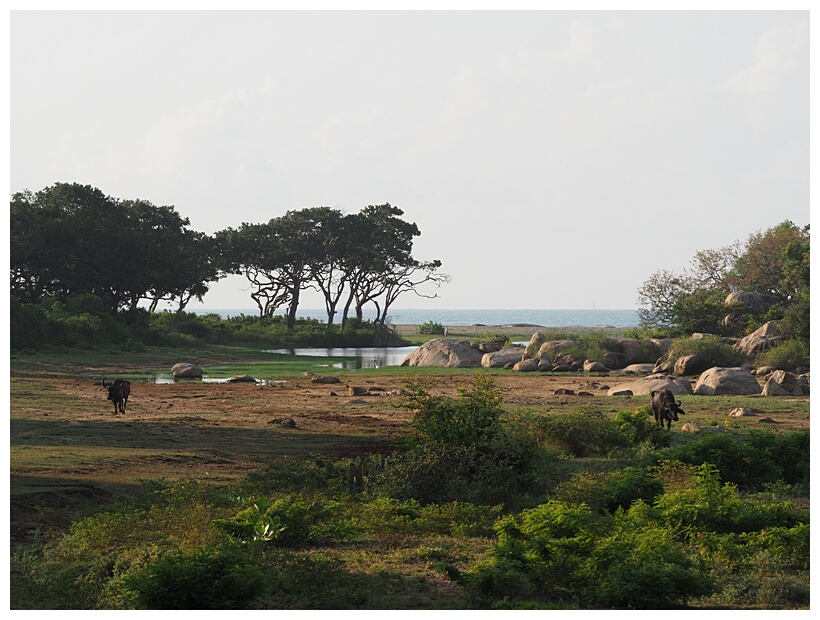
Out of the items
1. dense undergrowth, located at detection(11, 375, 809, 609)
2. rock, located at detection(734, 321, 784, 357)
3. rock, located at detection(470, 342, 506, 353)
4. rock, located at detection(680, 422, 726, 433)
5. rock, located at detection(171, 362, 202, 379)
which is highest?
rock, located at detection(734, 321, 784, 357)

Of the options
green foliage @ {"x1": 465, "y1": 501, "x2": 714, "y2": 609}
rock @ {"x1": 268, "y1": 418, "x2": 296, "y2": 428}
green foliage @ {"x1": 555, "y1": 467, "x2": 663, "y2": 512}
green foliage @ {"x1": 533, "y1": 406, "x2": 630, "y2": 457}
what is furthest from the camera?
rock @ {"x1": 268, "y1": 418, "x2": 296, "y2": 428}

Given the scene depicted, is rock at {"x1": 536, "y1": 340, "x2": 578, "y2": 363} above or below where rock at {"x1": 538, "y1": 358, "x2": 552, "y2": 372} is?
above

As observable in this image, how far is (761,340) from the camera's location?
33.4 m

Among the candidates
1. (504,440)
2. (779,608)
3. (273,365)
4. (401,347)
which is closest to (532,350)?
(273,365)

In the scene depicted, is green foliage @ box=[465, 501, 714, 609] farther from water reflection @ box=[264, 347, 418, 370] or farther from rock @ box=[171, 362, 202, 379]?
water reflection @ box=[264, 347, 418, 370]

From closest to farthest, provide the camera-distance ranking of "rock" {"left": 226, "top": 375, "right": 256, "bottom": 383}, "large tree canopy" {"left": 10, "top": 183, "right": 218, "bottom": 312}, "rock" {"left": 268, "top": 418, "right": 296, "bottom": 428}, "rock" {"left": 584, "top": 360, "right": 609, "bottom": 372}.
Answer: "rock" {"left": 268, "top": 418, "right": 296, "bottom": 428} → "rock" {"left": 226, "top": 375, "right": 256, "bottom": 383} → "rock" {"left": 584, "top": 360, "right": 609, "bottom": 372} → "large tree canopy" {"left": 10, "top": 183, "right": 218, "bottom": 312}

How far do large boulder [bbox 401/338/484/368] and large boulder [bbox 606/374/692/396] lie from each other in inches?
443

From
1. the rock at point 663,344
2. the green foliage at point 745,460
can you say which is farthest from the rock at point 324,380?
the green foliage at point 745,460

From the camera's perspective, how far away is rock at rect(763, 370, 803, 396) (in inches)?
1007

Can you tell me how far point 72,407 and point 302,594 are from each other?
13.6 metres

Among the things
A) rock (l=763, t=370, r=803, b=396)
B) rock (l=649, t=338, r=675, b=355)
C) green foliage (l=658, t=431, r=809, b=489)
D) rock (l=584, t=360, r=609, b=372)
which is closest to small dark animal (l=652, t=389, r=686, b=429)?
green foliage (l=658, t=431, r=809, b=489)

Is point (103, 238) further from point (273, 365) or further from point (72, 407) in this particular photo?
point (72, 407)

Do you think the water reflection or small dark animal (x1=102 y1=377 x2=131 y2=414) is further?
the water reflection

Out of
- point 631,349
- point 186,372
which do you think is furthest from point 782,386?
point 186,372
